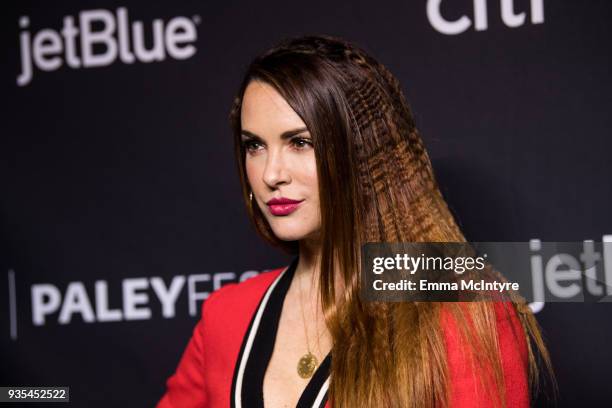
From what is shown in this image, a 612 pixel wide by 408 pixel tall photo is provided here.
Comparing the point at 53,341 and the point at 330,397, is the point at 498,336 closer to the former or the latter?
the point at 330,397

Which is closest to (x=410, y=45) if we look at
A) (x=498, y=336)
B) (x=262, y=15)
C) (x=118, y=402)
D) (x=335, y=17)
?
(x=335, y=17)

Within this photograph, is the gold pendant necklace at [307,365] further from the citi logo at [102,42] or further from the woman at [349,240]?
the citi logo at [102,42]

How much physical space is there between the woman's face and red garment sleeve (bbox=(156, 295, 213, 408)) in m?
0.34

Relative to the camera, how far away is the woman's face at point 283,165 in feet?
3.75

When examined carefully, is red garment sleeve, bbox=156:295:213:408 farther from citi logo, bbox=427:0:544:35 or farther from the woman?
citi logo, bbox=427:0:544:35

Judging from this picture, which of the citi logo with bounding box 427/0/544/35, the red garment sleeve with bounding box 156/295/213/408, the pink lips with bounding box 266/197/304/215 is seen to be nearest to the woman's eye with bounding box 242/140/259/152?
the pink lips with bounding box 266/197/304/215

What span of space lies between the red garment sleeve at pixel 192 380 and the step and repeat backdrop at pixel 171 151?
1.21 ft

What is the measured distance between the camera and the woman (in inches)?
42.0

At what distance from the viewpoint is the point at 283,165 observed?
3.78 ft

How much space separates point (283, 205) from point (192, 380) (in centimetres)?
46

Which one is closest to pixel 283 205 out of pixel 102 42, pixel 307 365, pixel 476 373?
pixel 307 365

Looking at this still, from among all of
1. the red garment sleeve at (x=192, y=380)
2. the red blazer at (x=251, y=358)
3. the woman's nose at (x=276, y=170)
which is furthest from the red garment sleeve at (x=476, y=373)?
the red garment sleeve at (x=192, y=380)

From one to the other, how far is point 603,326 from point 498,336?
25.2 inches

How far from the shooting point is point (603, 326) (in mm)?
1602
